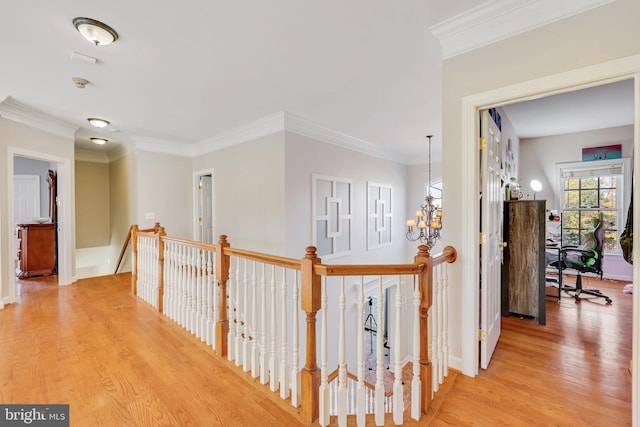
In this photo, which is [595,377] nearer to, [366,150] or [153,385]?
[153,385]

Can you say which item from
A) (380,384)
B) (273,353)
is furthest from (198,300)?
(380,384)

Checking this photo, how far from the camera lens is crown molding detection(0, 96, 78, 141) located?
3.57 meters

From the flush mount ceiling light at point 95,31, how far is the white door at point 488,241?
9.30 feet

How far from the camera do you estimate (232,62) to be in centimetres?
254

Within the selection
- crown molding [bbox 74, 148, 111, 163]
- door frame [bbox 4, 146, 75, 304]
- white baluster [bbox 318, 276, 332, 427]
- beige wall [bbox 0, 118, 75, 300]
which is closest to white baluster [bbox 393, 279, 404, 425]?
white baluster [bbox 318, 276, 332, 427]

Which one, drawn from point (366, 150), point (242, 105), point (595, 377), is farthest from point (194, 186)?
point (595, 377)

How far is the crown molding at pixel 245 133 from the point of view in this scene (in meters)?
3.99

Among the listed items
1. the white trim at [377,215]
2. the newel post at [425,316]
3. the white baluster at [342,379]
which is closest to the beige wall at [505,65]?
the newel post at [425,316]

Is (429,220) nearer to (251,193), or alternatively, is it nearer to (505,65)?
(251,193)

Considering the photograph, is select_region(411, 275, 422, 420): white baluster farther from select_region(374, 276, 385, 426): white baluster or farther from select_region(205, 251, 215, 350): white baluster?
select_region(205, 251, 215, 350): white baluster

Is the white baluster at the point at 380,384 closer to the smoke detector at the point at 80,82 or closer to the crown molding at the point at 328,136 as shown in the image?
the crown molding at the point at 328,136

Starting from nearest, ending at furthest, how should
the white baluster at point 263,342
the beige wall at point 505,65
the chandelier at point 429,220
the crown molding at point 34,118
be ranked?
the beige wall at point 505,65 < the white baluster at point 263,342 < the crown molding at point 34,118 < the chandelier at point 429,220

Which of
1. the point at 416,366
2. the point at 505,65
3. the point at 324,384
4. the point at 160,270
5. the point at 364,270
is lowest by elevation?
the point at 324,384

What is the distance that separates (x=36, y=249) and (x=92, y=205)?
139 cm
